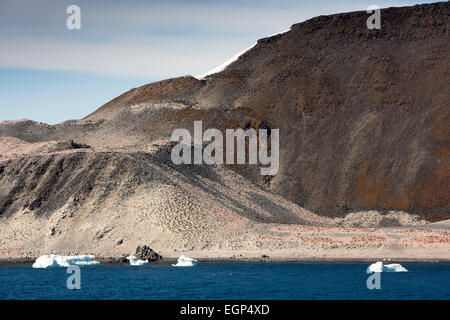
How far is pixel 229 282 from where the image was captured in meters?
59.9

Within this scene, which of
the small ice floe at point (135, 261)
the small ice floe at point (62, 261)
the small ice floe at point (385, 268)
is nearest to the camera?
the small ice floe at point (385, 268)

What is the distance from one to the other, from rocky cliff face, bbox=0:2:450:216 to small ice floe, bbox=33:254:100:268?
23.8 meters

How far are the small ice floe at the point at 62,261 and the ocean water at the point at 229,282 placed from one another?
0.62 m

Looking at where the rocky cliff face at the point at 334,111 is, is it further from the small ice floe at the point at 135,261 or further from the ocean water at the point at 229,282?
the ocean water at the point at 229,282

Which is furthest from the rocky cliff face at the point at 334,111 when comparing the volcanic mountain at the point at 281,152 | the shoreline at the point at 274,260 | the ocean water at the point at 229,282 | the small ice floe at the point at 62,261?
the ocean water at the point at 229,282

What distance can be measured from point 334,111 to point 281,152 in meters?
10.9

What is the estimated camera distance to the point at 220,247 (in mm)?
77812

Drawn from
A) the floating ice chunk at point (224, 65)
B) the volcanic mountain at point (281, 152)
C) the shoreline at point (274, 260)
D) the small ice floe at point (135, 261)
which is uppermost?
the floating ice chunk at point (224, 65)

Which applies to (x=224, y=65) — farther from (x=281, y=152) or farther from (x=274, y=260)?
(x=274, y=260)

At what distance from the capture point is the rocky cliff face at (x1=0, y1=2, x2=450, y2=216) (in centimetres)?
10825

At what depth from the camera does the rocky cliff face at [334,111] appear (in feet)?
355
